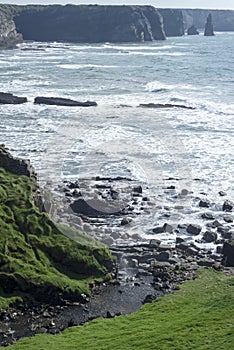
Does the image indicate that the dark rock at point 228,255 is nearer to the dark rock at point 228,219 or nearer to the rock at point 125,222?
the dark rock at point 228,219

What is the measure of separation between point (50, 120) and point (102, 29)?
140152 millimetres

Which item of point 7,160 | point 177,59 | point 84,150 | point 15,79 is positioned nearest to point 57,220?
point 7,160

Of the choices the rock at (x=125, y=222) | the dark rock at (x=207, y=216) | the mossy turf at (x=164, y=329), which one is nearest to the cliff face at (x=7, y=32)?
the dark rock at (x=207, y=216)

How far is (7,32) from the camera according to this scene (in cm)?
16788

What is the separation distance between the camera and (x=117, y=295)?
23453 millimetres

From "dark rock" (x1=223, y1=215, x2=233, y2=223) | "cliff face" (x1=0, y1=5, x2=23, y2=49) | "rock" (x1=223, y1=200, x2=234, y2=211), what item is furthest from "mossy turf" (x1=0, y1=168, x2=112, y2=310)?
"cliff face" (x1=0, y1=5, x2=23, y2=49)

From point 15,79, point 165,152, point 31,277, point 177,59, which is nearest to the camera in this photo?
point 31,277

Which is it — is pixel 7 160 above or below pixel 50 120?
above

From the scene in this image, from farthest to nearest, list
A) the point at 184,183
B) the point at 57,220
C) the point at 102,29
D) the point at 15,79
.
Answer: the point at 102,29 < the point at 15,79 < the point at 184,183 < the point at 57,220

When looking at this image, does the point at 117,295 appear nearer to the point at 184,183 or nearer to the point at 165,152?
the point at 184,183

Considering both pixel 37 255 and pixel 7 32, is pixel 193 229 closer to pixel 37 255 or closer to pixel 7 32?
pixel 37 255

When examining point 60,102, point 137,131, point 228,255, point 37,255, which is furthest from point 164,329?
point 60,102

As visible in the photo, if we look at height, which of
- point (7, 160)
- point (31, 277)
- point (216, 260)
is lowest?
point (216, 260)

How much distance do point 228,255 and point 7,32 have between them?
15220cm
